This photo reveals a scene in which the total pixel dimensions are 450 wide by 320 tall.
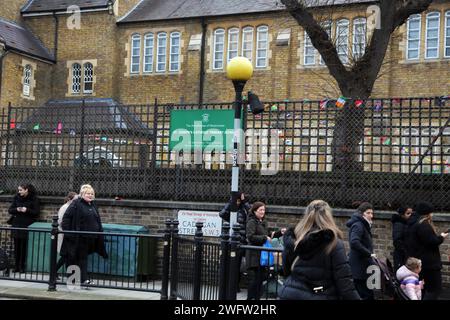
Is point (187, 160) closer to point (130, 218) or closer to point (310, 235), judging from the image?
point (130, 218)

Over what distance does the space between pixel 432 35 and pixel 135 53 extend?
50.5ft

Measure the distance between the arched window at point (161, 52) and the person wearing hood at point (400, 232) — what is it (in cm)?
2638

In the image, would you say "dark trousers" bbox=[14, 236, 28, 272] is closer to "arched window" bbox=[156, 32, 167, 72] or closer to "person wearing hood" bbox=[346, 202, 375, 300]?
"person wearing hood" bbox=[346, 202, 375, 300]

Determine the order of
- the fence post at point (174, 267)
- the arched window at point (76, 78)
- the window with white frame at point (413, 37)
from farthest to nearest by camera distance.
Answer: the arched window at point (76, 78) < the window with white frame at point (413, 37) < the fence post at point (174, 267)

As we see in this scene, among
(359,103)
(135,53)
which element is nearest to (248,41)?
(135,53)

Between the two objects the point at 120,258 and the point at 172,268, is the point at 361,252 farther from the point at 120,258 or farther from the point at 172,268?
the point at 120,258

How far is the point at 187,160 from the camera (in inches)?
585

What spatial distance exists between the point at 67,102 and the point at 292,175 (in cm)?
2617

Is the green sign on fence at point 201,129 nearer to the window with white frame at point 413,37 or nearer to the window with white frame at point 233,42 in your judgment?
the window with white frame at point 413,37

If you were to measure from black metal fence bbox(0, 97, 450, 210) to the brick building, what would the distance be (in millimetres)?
16890

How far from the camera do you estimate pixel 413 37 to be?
31625 millimetres

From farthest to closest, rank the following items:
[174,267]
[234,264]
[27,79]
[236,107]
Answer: [27,79], [236,107], [174,267], [234,264]

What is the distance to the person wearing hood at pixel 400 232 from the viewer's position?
38.6ft

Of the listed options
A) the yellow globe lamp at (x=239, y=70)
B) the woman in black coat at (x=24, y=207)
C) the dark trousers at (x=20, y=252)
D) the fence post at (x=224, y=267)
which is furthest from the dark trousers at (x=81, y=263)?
the yellow globe lamp at (x=239, y=70)
